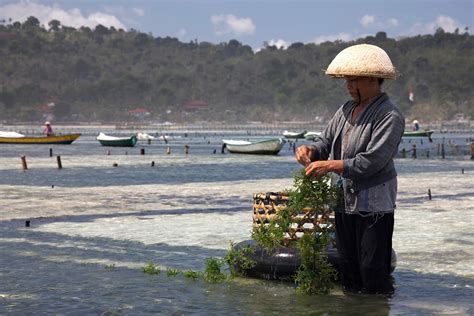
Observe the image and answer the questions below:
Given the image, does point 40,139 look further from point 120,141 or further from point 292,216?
point 292,216

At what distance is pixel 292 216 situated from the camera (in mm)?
9203

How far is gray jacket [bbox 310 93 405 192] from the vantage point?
7789 millimetres

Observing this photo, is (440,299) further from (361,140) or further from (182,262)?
(182,262)

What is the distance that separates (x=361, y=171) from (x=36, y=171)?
35651 millimetres

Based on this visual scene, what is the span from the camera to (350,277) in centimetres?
870

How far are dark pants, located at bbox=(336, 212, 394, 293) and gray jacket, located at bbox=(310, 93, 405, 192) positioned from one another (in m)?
0.37

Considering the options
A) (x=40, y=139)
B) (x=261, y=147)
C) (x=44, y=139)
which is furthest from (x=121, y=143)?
(x=261, y=147)

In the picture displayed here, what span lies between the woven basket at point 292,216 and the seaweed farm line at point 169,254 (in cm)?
78

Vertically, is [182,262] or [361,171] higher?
[361,171]

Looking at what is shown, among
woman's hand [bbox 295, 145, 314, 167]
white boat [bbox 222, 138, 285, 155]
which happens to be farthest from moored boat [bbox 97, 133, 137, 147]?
woman's hand [bbox 295, 145, 314, 167]

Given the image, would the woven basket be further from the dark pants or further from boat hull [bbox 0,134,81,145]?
boat hull [bbox 0,134,81,145]

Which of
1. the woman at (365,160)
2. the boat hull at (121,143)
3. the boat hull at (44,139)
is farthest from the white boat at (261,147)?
the woman at (365,160)

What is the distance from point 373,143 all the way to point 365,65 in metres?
0.76

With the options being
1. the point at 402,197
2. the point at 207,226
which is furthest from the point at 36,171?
the point at 207,226
